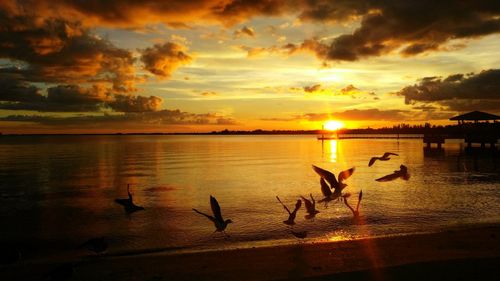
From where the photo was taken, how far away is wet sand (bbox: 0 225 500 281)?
25.0ft

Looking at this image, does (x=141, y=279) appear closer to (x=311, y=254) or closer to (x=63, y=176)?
(x=311, y=254)

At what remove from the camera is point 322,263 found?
865cm

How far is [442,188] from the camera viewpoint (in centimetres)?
2472

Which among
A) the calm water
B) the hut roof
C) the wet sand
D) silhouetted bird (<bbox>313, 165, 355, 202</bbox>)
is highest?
→ the hut roof

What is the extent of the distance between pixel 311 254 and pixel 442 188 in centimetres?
1854

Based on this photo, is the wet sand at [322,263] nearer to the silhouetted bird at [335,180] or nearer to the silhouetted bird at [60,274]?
the silhouetted bird at [60,274]

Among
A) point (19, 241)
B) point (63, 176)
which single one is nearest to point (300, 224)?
point (19, 241)

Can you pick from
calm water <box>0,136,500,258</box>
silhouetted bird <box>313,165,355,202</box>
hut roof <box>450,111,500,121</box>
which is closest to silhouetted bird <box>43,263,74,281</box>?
calm water <box>0,136,500,258</box>

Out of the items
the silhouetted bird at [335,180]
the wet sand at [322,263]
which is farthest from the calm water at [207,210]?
the silhouetted bird at [335,180]

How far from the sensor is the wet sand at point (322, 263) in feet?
25.0

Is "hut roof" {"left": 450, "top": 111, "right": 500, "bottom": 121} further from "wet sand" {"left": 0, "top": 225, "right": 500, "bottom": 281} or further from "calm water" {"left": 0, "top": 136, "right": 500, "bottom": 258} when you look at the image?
"wet sand" {"left": 0, "top": 225, "right": 500, "bottom": 281}

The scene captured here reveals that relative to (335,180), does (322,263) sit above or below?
below

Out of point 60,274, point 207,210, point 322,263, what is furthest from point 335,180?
point 207,210

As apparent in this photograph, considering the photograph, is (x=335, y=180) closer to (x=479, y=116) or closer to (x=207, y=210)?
(x=207, y=210)
